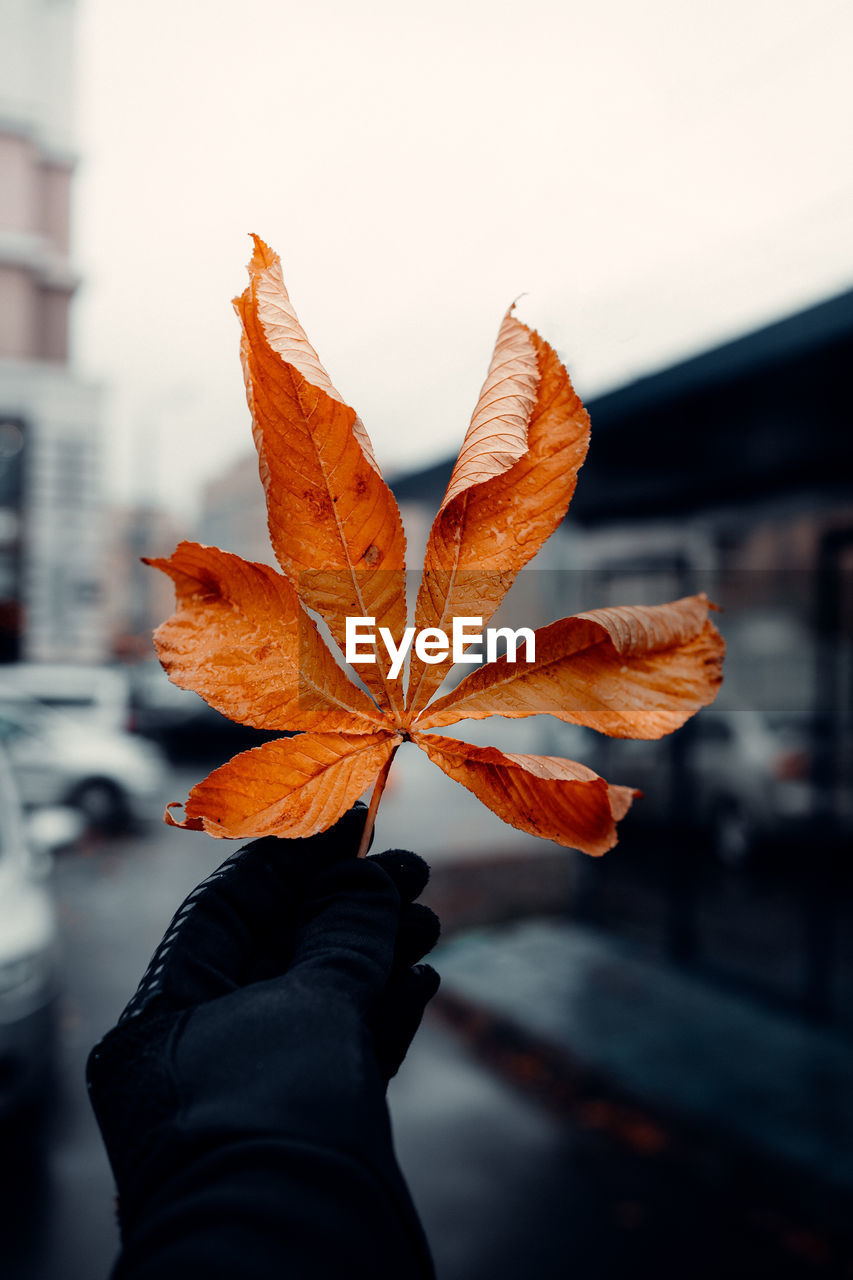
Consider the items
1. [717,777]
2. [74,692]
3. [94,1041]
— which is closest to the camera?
[94,1041]

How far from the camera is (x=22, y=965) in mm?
3398

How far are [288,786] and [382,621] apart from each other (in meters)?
0.13

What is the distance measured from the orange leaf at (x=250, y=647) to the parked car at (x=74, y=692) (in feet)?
36.1

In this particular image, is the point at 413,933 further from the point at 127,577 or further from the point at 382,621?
the point at 127,577

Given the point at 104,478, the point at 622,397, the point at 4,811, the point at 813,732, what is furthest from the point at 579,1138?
the point at 104,478

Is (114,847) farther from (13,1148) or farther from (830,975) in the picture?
(830,975)

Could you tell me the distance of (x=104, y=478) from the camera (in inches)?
609

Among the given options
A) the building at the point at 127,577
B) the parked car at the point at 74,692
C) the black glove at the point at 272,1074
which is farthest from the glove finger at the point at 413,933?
the building at the point at 127,577

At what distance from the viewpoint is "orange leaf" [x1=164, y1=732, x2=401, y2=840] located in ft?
1.77

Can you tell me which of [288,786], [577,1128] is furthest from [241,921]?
[577,1128]

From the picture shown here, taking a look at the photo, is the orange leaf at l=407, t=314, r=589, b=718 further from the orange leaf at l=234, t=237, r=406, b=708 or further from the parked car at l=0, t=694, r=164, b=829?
the parked car at l=0, t=694, r=164, b=829

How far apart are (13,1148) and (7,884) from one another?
1022mm

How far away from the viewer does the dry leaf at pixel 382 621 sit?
1.82ft

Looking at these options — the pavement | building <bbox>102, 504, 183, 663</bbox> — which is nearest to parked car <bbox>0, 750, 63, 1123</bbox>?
the pavement
